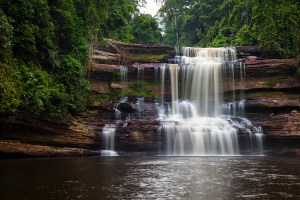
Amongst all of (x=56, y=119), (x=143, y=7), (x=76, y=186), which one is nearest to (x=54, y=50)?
(x=56, y=119)

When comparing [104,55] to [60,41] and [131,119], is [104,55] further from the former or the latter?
[131,119]

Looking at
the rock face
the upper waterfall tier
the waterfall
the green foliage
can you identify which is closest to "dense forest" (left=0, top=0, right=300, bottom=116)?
the rock face

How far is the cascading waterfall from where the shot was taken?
62.3 ft

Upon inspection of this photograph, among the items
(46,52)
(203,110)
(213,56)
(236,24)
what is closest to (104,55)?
(46,52)

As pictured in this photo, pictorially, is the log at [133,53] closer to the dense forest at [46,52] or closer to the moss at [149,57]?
the moss at [149,57]

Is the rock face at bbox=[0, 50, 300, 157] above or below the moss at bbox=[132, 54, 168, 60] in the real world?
below

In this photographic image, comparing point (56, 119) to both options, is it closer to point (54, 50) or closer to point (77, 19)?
point (54, 50)

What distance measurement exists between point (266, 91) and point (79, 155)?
622 inches

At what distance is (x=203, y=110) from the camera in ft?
79.7

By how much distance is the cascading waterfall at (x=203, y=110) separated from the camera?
19.0 meters

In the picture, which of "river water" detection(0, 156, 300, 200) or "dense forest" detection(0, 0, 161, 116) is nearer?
"river water" detection(0, 156, 300, 200)

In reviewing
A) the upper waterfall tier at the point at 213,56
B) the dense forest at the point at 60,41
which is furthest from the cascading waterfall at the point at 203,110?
the dense forest at the point at 60,41

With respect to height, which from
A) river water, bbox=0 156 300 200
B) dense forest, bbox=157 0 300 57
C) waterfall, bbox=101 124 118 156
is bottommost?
river water, bbox=0 156 300 200

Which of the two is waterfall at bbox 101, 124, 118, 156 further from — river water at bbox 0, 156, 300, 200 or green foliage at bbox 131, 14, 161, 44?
green foliage at bbox 131, 14, 161, 44
